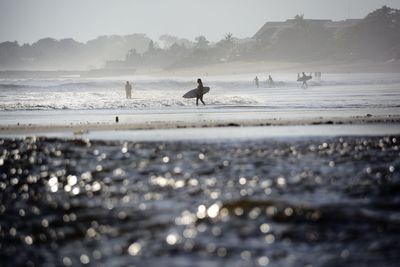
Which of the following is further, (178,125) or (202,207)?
(178,125)

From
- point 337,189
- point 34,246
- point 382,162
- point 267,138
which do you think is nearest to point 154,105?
point 267,138

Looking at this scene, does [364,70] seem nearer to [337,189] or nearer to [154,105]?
[154,105]

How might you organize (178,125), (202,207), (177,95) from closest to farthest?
1. (202,207)
2. (178,125)
3. (177,95)

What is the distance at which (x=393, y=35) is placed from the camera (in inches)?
7534

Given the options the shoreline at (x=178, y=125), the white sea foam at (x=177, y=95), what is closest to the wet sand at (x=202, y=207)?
the shoreline at (x=178, y=125)

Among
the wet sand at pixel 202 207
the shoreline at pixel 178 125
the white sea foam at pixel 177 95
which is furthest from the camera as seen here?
the white sea foam at pixel 177 95

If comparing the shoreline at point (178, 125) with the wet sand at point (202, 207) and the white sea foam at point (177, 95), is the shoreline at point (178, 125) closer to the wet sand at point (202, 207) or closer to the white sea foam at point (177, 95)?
the wet sand at point (202, 207)

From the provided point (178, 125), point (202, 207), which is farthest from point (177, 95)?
point (202, 207)

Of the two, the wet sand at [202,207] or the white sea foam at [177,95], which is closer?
the wet sand at [202,207]

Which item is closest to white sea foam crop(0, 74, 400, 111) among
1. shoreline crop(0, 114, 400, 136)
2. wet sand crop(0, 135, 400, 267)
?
shoreline crop(0, 114, 400, 136)

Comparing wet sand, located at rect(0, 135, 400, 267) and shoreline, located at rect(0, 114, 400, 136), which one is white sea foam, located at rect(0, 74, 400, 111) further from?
wet sand, located at rect(0, 135, 400, 267)

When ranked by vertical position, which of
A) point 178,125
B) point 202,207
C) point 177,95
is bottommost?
point 177,95

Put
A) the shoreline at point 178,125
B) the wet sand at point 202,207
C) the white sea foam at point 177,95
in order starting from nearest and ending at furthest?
the wet sand at point 202,207
the shoreline at point 178,125
the white sea foam at point 177,95

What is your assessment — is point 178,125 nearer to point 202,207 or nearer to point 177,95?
point 202,207
